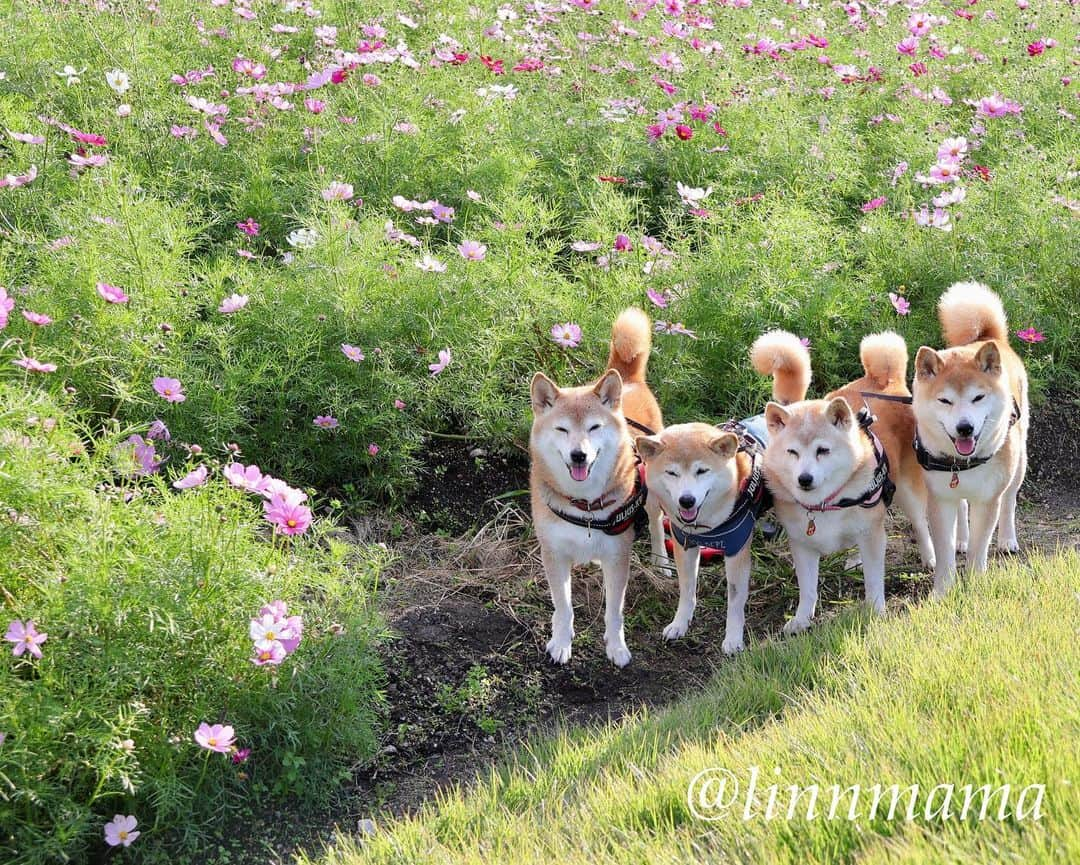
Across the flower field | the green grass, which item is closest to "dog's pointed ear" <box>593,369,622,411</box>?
the flower field

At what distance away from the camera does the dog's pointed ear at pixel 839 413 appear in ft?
16.0

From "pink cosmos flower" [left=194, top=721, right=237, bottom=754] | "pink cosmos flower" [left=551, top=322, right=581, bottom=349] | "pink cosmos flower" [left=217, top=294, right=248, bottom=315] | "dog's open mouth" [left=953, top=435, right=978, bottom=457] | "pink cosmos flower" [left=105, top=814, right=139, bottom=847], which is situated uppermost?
"dog's open mouth" [left=953, top=435, right=978, bottom=457]

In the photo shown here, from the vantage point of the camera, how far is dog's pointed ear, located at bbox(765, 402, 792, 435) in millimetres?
5012

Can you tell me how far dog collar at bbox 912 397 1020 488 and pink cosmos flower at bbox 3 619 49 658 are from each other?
11.8ft

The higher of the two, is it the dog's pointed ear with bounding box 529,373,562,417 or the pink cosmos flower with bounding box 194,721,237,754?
the dog's pointed ear with bounding box 529,373,562,417

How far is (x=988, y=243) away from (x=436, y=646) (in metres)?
4.41

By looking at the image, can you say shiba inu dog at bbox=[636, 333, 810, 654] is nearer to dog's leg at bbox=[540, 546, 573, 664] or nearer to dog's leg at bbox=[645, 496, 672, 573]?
dog's leg at bbox=[645, 496, 672, 573]

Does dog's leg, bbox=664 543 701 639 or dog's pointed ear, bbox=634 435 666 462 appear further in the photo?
dog's leg, bbox=664 543 701 639

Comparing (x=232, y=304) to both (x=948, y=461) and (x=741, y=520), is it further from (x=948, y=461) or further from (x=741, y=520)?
(x=948, y=461)

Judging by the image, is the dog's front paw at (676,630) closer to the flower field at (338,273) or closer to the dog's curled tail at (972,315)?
the flower field at (338,273)

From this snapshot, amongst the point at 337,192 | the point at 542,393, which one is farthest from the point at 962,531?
the point at 337,192

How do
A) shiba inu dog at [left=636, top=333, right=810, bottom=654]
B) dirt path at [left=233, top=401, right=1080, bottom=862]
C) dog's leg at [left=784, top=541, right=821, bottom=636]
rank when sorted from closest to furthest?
dirt path at [left=233, top=401, right=1080, bottom=862]
shiba inu dog at [left=636, top=333, right=810, bottom=654]
dog's leg at [left=784, top=541, right=821, bottom=636]

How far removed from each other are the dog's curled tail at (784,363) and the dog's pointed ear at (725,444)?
710 millimetres

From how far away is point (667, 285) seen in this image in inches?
260
